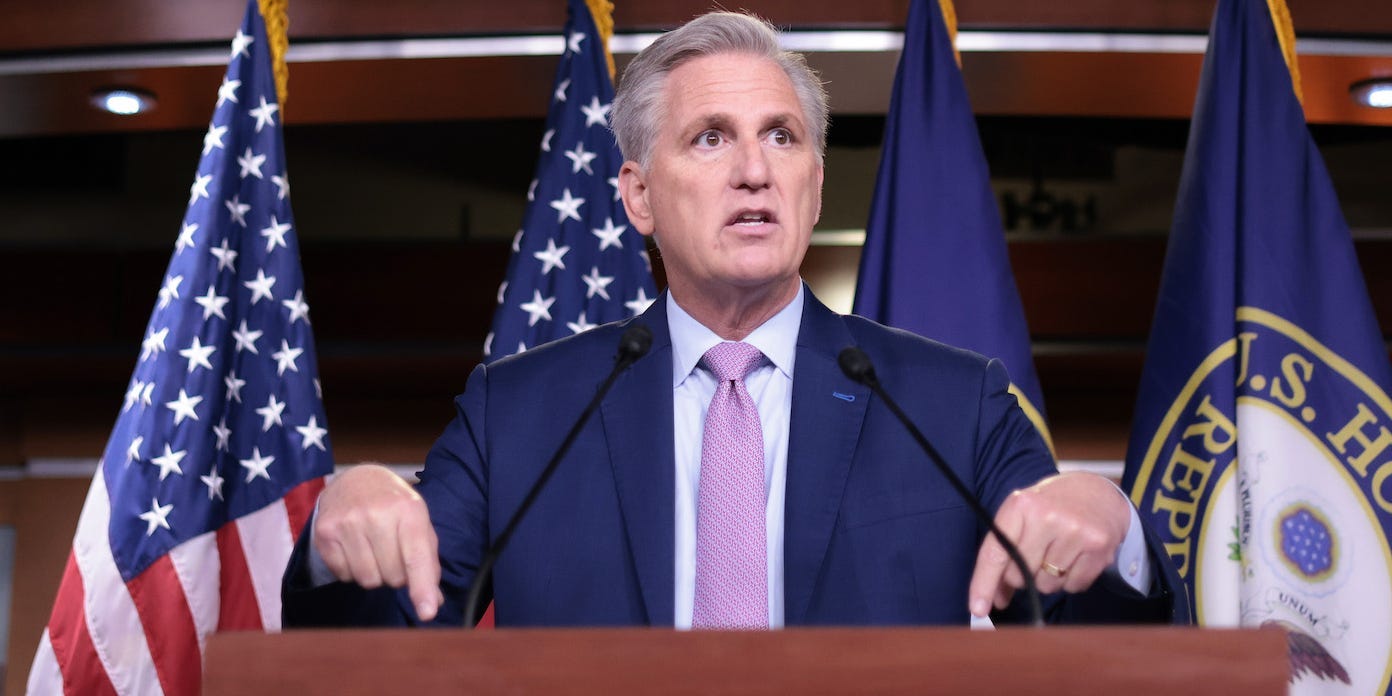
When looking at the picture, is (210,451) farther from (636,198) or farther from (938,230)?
(938,230)

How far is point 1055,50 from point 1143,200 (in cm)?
128

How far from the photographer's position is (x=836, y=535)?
170 centimetres

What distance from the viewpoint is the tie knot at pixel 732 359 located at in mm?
1854

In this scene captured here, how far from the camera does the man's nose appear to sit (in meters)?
1.90

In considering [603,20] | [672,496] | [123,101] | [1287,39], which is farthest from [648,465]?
[123,101]

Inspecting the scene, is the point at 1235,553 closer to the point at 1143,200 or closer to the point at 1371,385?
the point at 1371,385

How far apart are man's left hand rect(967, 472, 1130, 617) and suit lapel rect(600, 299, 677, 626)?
443 millimetres

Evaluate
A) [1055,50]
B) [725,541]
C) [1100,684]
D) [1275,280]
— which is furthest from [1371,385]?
[1100,684]

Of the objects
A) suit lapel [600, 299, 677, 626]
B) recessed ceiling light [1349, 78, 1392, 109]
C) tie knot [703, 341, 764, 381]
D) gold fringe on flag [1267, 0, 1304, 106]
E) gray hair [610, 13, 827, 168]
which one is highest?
recessed ceiling light [1349, 78, 1392, 109]

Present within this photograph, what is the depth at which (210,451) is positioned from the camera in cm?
293

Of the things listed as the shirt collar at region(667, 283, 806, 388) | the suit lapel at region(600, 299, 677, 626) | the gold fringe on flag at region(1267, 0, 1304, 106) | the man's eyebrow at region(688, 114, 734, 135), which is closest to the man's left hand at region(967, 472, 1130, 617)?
the suit lapel at region(600, 299, 677, 626)

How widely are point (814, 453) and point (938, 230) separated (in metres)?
1.51

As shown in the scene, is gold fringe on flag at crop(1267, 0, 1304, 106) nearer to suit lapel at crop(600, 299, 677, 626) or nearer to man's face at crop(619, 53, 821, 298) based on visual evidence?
man's face at crop(619, 53, 821, 298)

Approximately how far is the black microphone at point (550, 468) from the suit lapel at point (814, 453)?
27cm
